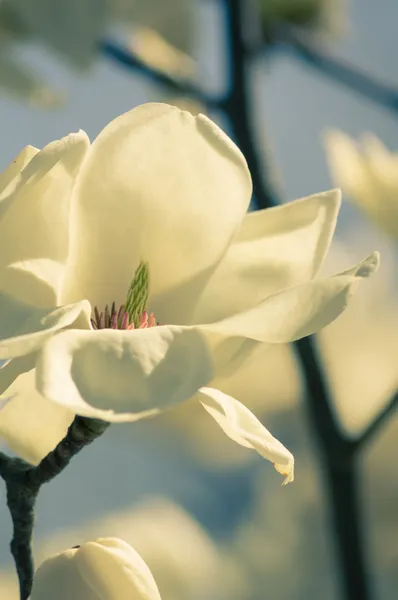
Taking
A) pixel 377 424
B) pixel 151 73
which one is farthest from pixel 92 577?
pixel 151 73

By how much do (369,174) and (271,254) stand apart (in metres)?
0.23

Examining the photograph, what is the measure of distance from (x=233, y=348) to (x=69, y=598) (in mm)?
67

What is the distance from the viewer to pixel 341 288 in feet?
0.66

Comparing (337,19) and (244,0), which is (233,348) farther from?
(337,19)

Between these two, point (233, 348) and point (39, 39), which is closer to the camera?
point (233, 348)

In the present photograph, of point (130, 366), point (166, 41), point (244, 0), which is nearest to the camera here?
point (130, 366)

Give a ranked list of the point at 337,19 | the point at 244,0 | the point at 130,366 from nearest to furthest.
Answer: the point at 130,366 < the point at 244,0 < the point at 337,19

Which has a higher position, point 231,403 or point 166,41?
point 231,403

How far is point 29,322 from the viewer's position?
20 centimetres

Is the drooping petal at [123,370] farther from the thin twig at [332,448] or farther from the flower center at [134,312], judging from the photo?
the thin twig at [332,448]

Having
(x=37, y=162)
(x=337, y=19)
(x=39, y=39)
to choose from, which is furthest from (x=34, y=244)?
(x=337, y=19)

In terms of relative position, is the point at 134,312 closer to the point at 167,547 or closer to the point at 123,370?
the point at 123,370

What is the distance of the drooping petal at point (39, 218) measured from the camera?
21 centimetres

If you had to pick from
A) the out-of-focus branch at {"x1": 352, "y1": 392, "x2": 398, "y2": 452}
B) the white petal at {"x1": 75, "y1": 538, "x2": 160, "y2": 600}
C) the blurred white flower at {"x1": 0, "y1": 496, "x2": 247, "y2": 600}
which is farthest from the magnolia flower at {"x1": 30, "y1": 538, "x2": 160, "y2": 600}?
the blurred white flower at {"x1": 0, "y1": 496, "x2": 247, "y2": 600}
